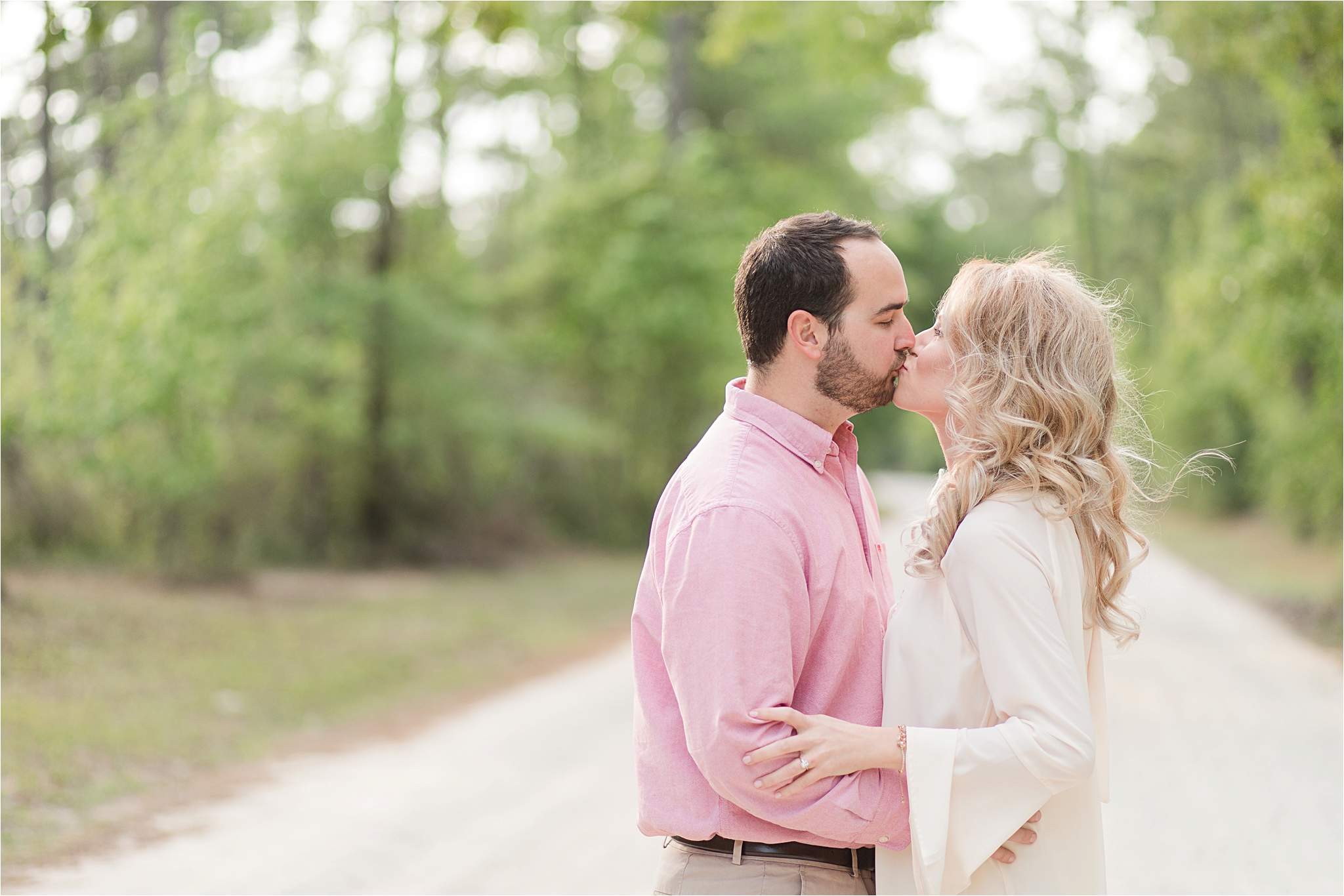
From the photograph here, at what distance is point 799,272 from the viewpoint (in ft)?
8.09

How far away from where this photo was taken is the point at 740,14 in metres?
15.7

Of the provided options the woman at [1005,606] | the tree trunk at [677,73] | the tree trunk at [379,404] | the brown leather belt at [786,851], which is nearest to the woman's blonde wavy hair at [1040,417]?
the woman at [1005,606]

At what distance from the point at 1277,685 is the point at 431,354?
49.2 ft

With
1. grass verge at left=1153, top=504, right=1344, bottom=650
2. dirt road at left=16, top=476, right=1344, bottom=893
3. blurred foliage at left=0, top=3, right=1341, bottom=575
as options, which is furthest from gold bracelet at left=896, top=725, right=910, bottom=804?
grass verge at left=1153, top=504, right=1344, bottom=650

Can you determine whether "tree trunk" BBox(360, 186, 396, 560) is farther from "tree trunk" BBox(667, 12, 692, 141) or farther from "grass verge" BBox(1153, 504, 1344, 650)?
"grass verge" BBox(1153, 504, 1344, 650)

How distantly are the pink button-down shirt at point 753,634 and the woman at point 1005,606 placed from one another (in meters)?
0.06

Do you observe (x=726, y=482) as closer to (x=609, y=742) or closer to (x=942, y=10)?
(x=609, y=742)

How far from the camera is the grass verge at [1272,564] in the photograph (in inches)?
552

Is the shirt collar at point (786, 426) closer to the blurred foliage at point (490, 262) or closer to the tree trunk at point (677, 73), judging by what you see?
the blurred foliage at point (490, 262)

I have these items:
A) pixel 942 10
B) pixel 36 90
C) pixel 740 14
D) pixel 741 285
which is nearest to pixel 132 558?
pixel 36 90

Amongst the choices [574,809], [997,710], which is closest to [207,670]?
[574,809]

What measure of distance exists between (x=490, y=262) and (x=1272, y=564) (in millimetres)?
18079

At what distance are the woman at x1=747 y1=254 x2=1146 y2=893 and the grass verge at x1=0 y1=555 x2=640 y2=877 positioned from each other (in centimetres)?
556

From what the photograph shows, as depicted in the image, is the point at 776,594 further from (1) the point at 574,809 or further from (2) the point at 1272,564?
(2) the point at 1272,564
